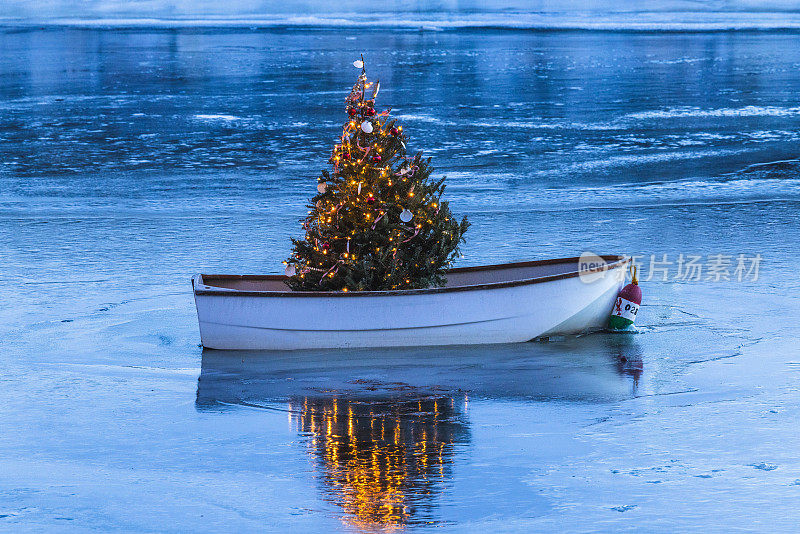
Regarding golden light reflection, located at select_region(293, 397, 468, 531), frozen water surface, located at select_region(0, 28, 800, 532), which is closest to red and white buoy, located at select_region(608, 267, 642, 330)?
frozen water surface, located at select_region(0, 28, 800, 532)

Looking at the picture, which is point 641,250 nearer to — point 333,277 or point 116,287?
point 333,277

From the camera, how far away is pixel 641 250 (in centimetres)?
1335

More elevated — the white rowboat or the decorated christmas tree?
the decorated christmas tree

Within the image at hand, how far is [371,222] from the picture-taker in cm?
960

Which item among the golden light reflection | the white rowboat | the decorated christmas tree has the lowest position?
the golden light reflection

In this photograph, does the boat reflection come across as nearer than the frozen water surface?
No

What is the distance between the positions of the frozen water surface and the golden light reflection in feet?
0.08

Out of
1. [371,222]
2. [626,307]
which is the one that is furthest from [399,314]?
[626,307]

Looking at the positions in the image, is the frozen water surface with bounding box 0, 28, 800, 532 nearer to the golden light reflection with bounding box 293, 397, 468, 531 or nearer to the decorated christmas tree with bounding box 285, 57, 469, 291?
the golden light reflection with bounding box 293, 397, 468, 531

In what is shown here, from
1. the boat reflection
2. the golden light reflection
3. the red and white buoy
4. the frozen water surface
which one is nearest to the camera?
the golden light reflection

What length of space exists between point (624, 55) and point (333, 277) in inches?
1584

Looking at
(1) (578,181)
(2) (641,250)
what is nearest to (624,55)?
(1) (578,181)

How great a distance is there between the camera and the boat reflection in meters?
6.51

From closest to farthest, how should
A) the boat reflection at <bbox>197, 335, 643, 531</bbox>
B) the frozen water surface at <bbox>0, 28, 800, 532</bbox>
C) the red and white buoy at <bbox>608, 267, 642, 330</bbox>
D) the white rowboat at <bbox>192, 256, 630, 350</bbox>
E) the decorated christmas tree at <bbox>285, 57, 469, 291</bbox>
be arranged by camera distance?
the frozen water surface at <bbox>0, 28, 800, 532</bbox>
the boat reflection at <bbox>197, 335, 643, 531</bbox>
the white rowboat at <bbox>192, 256, 630, 350</bbox>
the decorated christmas tree at <bbox>285, 57, 469, 291</bbox>
the red and white buoy at <bbox>608, 267, 642, 330</bbox>
